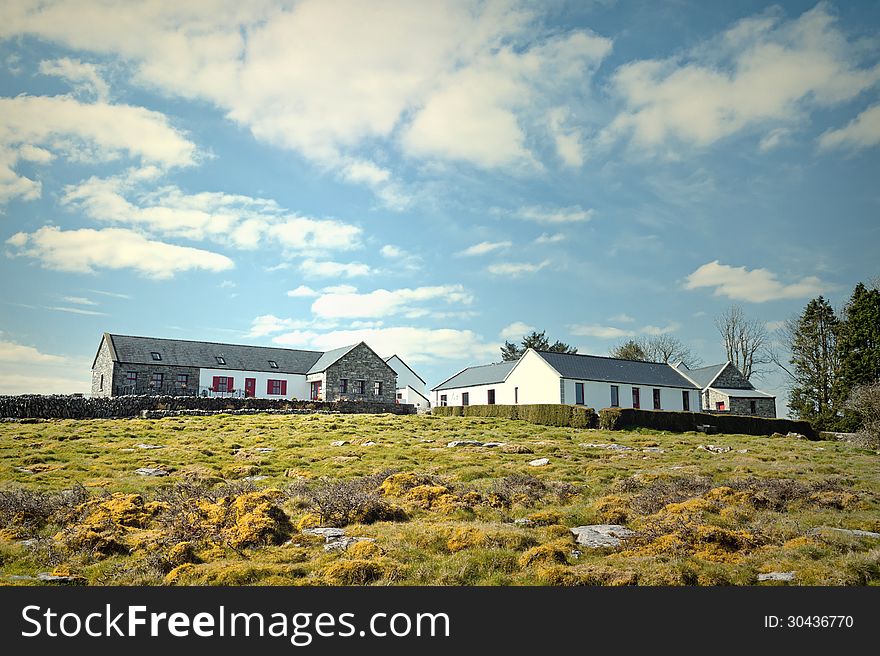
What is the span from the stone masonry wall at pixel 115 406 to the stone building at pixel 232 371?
371 inches

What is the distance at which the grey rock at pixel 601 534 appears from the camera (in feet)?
39.8

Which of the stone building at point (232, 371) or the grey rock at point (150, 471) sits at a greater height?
the stone building at point (232, 371)

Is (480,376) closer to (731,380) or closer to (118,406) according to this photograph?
(731,380)

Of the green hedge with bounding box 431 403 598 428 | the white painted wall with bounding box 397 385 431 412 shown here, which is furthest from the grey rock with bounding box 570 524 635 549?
the white painted wall with bounding box 397 385 431 412

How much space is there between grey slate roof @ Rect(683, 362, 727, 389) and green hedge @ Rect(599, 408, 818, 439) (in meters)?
18.5

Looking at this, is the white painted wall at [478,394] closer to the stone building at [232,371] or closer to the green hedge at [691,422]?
the stone building at [232,371]

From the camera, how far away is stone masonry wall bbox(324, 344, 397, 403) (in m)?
59.4

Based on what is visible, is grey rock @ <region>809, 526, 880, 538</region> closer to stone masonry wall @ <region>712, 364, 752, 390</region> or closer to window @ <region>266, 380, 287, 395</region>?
stone masonry wall @ <region>712, 364, 752, 390</region>

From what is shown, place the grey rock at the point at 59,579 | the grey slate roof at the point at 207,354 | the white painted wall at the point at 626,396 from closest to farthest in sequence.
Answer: the grey rock at the point at 59,579 → the white painted wall at the point at 626,396 → the grey slate roof at the point at 207,354

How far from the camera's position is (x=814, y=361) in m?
52.4

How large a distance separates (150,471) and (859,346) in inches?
1880

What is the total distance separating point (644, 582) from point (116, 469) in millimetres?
15832

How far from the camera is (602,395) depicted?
52469mm

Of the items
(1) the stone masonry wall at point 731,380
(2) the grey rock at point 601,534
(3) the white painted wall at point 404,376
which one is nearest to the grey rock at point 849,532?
(2) the grey rock at point 601,534
